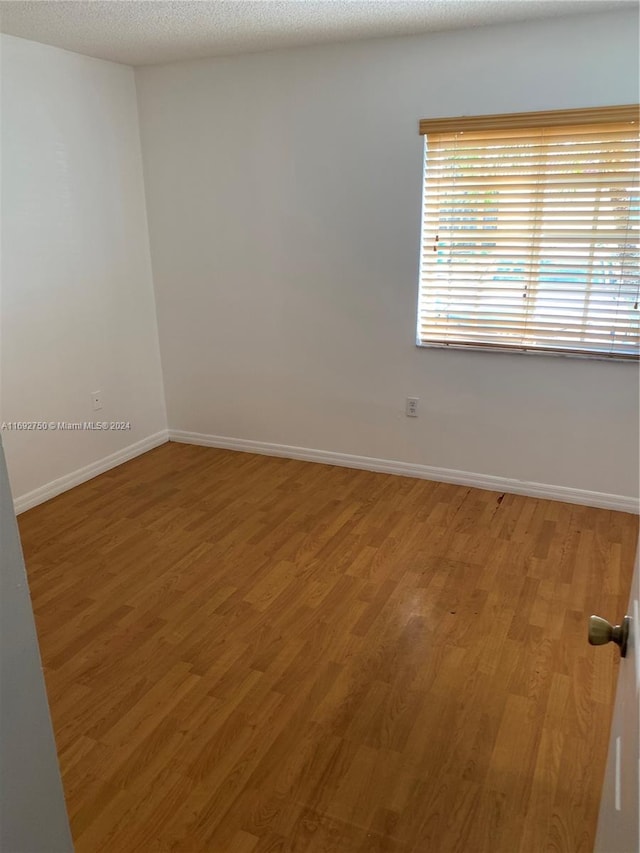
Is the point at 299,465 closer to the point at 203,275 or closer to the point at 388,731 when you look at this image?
the point at 203,275

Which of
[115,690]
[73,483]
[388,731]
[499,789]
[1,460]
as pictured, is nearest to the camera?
[1,460]

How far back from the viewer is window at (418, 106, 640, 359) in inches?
118

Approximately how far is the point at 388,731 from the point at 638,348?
2.26 metres

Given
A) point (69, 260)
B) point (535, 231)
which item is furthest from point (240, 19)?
point (535, 231)

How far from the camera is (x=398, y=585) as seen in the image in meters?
2.71

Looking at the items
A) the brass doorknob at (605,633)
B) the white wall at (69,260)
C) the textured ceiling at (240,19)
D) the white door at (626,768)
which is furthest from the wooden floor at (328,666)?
the textured ceiling at (240,19)

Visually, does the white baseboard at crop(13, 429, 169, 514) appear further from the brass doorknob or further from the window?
the brass doorknob

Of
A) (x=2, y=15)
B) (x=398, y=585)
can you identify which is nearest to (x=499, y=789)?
(x=398, y=585)

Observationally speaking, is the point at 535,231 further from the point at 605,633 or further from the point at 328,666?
the point at 605,633

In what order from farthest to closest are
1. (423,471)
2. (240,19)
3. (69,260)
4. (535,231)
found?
1. (423,471)
2. (69,260)
3. (535,231)
4. (240,19)

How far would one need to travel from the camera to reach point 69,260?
356cm

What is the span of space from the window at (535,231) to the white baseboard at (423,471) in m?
0.78

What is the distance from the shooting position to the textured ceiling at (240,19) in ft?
8.75

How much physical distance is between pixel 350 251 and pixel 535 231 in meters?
1.01
